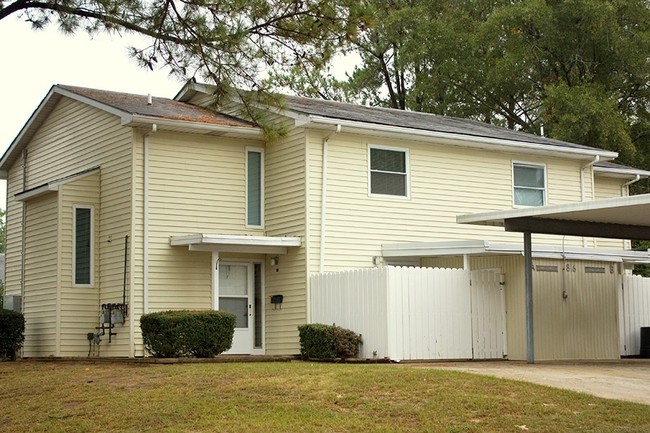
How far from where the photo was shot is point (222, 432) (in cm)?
1289

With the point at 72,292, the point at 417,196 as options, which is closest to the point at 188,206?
the point at 72,292

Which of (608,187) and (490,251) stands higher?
(608,187)

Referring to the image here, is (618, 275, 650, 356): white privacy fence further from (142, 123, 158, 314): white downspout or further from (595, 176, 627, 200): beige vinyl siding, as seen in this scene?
(142, 123, 158, 314): white downspout

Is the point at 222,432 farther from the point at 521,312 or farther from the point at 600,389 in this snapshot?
the point at 521,312

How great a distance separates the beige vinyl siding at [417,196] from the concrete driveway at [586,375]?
421 cm

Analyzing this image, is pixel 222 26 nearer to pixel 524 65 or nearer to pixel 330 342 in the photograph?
pixel 330 342

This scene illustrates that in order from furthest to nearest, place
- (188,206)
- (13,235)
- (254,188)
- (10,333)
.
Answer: (13,235) → (254,188) → (10,333) → (188,206)

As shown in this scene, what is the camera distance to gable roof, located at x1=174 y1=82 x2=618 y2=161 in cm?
2319

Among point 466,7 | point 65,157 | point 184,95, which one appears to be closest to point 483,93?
point 466,7

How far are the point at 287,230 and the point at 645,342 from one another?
359 inches

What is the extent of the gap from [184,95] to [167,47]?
10344 millimetres

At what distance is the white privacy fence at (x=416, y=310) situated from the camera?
68.5 feet

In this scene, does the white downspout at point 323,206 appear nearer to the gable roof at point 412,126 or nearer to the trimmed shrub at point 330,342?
the gable roof at point 412,126

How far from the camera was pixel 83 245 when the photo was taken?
23875 millimetres
